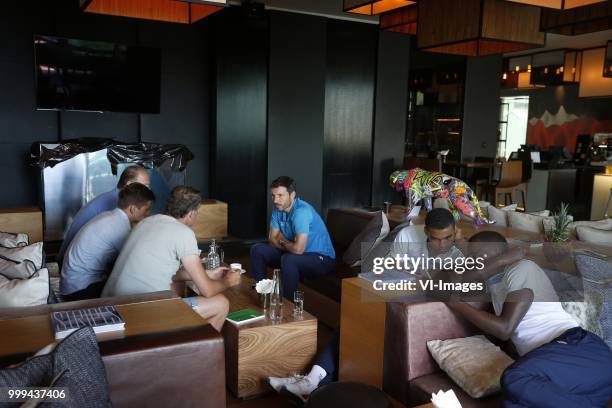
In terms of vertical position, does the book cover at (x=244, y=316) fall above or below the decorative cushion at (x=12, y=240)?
below

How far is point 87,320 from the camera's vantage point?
2.07 metres

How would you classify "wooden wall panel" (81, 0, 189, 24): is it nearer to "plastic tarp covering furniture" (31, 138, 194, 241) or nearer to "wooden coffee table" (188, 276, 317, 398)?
"plastic tarp covering furniture" (31, 138, 194, 241)

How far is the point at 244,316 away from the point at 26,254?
118 cm

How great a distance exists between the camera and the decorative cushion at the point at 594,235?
12.6ft

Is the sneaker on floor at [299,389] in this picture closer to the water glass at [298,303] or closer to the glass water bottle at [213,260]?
the water glass at [298,303]

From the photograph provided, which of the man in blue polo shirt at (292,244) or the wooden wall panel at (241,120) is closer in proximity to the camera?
the man in blue polo shirt at (292,244)

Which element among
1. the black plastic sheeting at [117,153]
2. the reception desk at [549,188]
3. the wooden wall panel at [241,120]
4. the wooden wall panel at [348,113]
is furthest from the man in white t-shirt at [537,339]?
the reception desk at [549,188]

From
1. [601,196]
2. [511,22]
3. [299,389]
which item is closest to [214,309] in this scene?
[299,389]

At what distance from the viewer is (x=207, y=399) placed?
6.78 feet

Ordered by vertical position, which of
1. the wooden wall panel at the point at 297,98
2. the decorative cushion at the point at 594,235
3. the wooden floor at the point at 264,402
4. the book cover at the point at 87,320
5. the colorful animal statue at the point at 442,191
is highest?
the wooden wall panel at the point at 297,98

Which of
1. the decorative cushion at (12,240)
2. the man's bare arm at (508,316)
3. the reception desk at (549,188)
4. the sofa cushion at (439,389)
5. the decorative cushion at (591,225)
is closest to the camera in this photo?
the sofa cushion at (439,389)

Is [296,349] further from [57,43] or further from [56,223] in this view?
[57,43]

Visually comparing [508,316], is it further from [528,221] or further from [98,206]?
[98,206]

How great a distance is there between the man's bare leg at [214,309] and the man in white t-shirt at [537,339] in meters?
1.24
